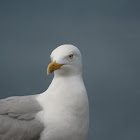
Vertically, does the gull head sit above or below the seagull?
above

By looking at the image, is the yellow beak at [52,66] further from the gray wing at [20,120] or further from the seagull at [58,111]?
the gray wing at [20,120]

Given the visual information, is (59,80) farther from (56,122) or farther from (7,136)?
(7,136)

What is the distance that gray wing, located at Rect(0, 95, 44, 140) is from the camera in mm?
4578

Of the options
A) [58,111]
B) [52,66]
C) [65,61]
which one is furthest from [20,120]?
[65,61]

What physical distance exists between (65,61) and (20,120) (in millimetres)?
989

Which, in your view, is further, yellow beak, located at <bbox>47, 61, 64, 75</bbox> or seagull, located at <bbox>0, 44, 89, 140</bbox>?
seagull, located at <bbox>0, 44, 89, 140</bbox>

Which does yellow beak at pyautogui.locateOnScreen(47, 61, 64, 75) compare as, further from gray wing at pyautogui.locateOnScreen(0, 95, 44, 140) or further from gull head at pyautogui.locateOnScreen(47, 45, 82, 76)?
gray wing at pyautogui.locateOnScreen(0, 95, 44, 140)

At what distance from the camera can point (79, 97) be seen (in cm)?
466

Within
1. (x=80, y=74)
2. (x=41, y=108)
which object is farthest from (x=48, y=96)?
(x=80, y=74)

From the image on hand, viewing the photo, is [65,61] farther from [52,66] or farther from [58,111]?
[58,111]

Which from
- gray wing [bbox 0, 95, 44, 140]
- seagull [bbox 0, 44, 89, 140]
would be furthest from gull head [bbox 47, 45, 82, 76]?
gray wing [bbox 0, 95, 44, 140]

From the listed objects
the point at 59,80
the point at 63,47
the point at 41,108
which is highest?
the point at 63,47

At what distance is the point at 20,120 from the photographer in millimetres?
4680

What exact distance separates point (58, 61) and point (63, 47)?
228 mm
